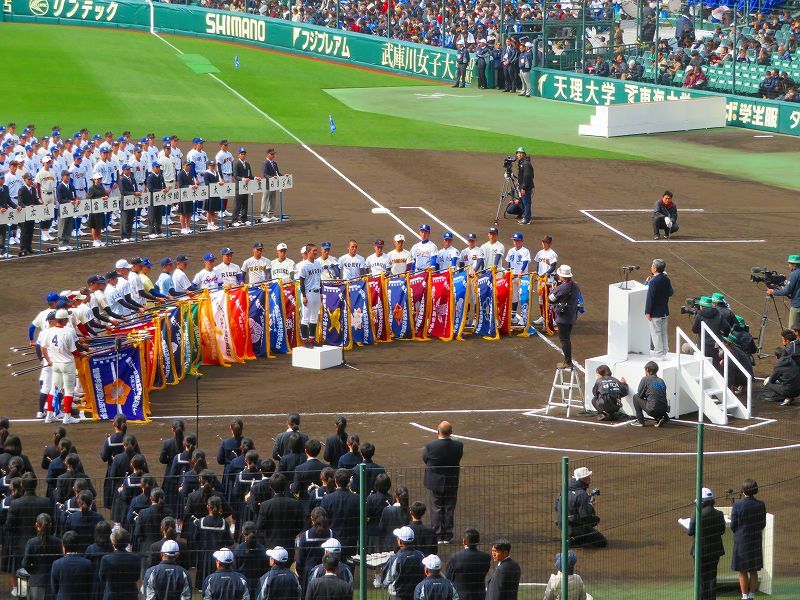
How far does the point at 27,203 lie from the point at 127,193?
236 centimetres

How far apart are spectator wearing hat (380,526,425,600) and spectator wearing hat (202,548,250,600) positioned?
1.40 metres

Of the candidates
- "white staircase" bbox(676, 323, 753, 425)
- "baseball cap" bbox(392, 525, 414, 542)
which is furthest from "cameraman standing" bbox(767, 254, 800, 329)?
"baseball cap" bbox(392, 525, 414, 542)

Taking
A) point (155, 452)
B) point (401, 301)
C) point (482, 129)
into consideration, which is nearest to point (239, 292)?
point (401, 301)

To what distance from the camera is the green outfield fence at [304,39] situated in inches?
2060

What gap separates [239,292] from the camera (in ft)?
77.3

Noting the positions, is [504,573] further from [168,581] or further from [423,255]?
[423,255]

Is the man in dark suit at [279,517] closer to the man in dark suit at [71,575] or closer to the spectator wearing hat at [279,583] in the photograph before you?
the spectator wearing hat at [279,583]

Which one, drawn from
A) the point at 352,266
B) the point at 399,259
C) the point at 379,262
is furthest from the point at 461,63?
the point at 352,266

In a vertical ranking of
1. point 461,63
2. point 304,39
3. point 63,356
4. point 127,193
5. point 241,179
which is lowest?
point 63,356

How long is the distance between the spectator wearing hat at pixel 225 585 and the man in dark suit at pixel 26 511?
261 centimetres

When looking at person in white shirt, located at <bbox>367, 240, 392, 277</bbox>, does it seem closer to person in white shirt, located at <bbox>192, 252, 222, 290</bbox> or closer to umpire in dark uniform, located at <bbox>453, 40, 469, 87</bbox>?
person in white shirt, located at <bbox>192, 252, 222, 290</bbox>

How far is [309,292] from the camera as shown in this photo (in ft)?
80.4

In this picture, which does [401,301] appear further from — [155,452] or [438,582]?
[438,582]

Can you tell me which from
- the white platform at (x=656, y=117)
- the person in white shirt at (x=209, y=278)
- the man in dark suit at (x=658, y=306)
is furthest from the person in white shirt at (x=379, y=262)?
the white platform at (x=656, y=117)
